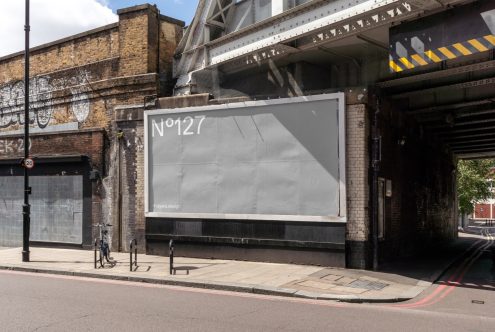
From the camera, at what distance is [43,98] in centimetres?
1994

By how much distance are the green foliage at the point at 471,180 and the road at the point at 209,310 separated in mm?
31584

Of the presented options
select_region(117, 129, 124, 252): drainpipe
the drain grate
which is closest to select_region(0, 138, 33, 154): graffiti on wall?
select_region(117, 129, 124, 252): drainpipe

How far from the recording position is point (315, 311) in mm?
8805

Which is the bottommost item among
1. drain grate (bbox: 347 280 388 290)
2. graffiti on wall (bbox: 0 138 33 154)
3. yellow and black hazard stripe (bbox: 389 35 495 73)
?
drain grate (bbox: 347 280 388 290)

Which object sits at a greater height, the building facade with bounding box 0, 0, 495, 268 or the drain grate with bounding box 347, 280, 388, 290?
the building facade with bounding box 0, 0, 495, 268

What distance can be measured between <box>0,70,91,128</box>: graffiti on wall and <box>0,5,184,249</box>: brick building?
39 mm

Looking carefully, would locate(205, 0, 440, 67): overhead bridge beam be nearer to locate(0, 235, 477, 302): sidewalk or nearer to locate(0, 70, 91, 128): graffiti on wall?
locate(0, 235, 477, 302): sidewalk

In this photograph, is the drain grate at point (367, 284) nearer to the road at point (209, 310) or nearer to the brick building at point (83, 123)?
the road at point (209, 310)

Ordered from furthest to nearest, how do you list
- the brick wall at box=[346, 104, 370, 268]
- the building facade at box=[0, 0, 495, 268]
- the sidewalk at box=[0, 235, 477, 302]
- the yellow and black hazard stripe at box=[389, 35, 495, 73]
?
the brick wall at box=[346, 104, 370, 268]
the building facade at box=[0, 0, 495, 268]
the sidewalk at box=[0, 235, 477, 302]
the yellow and black hazard stripe at box=[389, 35, 495, 73]

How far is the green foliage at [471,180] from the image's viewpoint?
4097 cm

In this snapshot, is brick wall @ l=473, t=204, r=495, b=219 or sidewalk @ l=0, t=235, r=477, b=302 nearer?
sidewalk @ l=0, t=235, r=477, b=302

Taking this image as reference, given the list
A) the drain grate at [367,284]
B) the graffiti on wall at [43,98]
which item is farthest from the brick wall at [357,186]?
the graffiti on wall at [43,98]

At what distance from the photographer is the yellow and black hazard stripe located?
9.44m

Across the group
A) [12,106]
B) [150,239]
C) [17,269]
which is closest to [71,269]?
[17,269]
